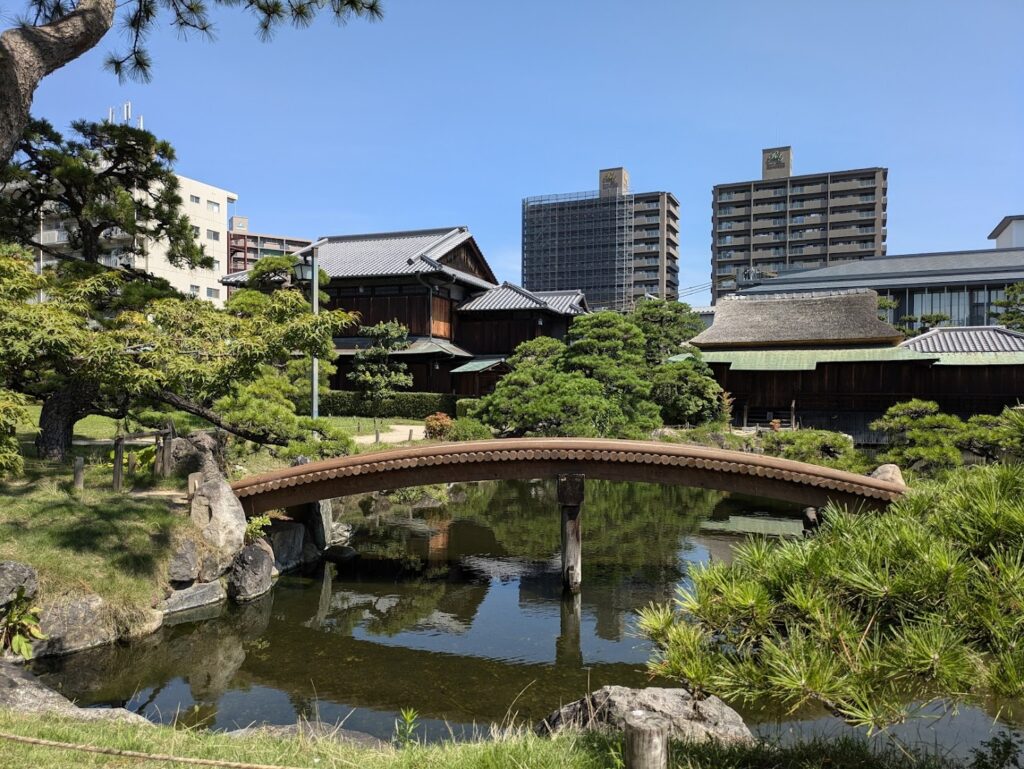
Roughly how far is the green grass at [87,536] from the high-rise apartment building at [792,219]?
6064 centimetres

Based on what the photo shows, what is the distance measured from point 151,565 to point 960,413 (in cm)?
2932

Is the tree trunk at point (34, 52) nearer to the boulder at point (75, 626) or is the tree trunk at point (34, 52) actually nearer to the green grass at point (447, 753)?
the green grass at point (447, 753)

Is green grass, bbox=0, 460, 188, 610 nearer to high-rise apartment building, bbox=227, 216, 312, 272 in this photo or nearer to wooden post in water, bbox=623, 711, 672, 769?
wooden post in water, bbox=623, 711, 672, 769

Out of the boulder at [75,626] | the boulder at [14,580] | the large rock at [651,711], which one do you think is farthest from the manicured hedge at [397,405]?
the large rock at [651,711]

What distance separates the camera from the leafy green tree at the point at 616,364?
22.9 meters

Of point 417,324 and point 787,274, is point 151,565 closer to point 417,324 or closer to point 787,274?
point 417,324

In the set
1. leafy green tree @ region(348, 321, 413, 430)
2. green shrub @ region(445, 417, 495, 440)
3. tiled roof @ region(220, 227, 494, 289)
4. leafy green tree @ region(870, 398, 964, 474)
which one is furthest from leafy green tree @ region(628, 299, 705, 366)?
leafy green tree @ region(870, 398, 964, 474)

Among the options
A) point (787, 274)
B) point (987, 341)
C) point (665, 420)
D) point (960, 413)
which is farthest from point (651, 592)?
point (787, 274)

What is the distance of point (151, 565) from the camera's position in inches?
424

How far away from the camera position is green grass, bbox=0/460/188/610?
31.7ft

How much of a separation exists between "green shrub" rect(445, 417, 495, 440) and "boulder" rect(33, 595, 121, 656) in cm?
1286

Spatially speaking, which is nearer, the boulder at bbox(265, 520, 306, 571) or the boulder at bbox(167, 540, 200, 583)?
the boulder at bbox(167, 540, 200, 583)

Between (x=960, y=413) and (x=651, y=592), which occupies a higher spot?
(x=960, y=413)

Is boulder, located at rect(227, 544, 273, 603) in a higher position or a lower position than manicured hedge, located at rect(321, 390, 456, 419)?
lower
